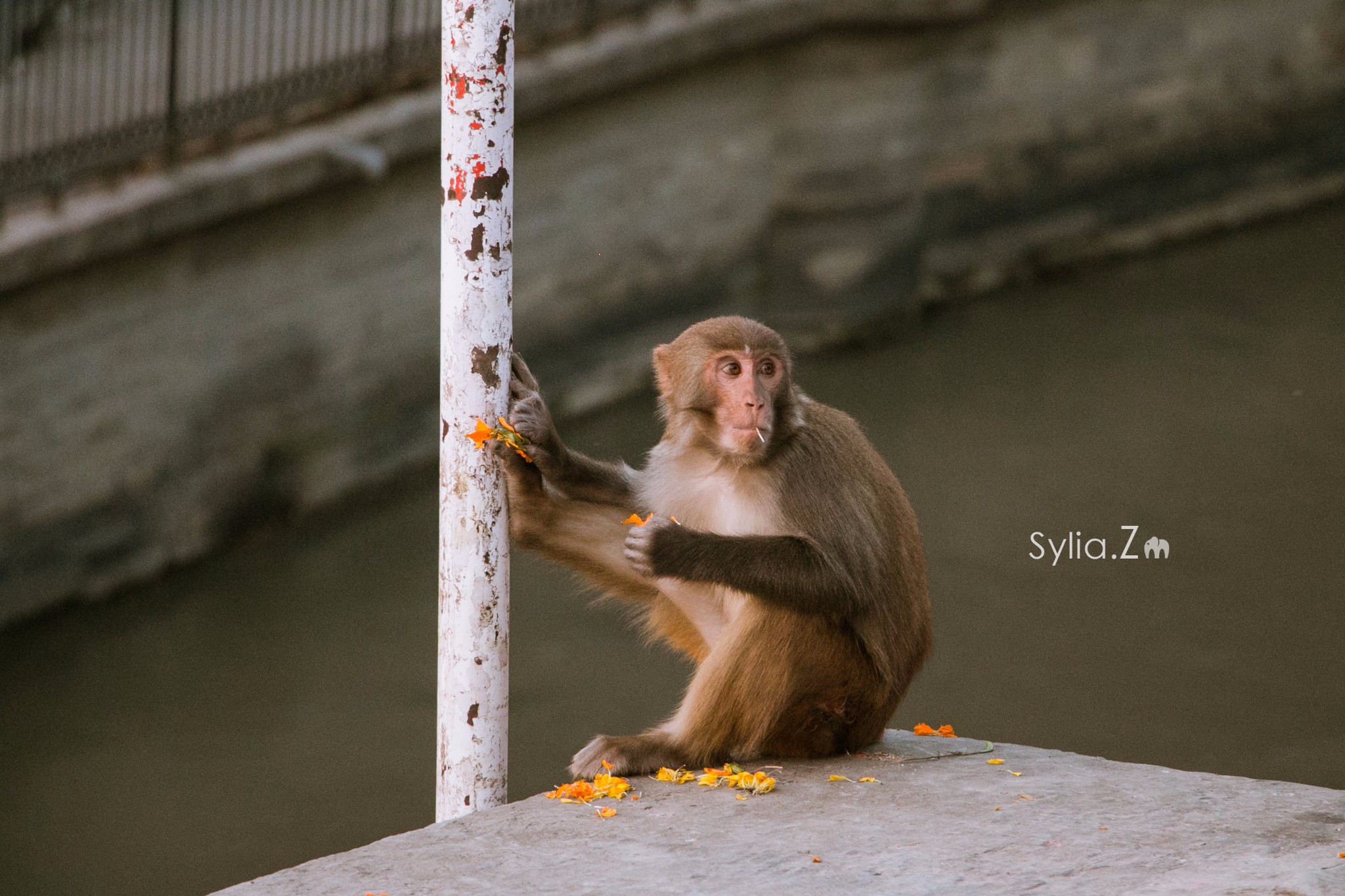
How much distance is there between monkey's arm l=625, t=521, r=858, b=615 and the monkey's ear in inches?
20.7

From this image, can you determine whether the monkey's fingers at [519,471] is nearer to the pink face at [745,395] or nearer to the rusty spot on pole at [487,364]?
the rusty spot on pole at [487,364]

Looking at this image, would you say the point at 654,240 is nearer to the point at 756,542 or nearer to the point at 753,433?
the point at 753,433

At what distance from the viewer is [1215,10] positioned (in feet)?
47.1

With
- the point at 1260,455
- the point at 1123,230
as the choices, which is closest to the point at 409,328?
the point at 1260,455

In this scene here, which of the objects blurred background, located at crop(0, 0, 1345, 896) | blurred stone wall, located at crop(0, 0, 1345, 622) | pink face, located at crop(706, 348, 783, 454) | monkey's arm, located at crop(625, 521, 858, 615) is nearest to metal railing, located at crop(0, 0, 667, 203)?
blurred background, located at crop(0, 0, 1345, 896)

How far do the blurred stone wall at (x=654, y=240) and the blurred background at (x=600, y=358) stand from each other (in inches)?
1.1

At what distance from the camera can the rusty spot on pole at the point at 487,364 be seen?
4285 mm

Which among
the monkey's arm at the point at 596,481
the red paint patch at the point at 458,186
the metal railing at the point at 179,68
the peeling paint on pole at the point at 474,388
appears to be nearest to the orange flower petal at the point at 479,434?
the peeling paint on pole at the point at 474,388

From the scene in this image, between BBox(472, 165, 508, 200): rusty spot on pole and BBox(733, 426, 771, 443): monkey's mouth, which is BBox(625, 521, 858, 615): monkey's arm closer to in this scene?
BBox(733, 426, 771, 443): monkey's mouth

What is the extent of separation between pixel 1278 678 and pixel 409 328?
5610 millimetres

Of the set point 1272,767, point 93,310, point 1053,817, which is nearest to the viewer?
point 1053,817

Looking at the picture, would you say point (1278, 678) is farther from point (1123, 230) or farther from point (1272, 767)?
point (1123, 230)

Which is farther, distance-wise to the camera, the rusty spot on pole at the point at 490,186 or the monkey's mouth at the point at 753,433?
the monkey's mouth at the point at 753,433

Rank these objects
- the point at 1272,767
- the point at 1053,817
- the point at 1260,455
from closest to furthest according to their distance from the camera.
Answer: the point at 1053,817, the point at 1272,767, the point at 1260,455
